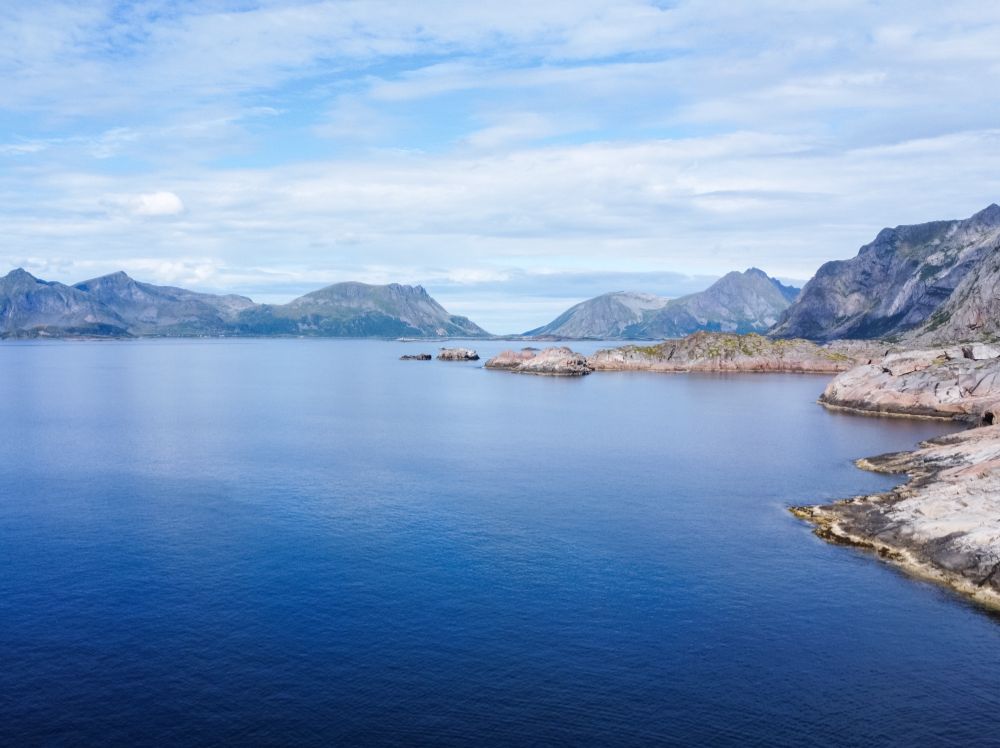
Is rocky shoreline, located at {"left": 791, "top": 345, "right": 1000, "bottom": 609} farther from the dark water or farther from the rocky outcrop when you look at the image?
the dark water

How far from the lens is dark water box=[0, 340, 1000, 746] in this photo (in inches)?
1531

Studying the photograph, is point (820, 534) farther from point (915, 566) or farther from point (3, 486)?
point (3, 486)

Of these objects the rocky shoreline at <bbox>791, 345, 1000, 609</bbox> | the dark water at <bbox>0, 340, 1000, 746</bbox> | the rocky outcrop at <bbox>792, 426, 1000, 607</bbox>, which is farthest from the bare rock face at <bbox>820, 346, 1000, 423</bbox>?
the dark water at <bbox>0, 340, 1000, 746</bbox>

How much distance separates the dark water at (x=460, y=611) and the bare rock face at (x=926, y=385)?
173ft

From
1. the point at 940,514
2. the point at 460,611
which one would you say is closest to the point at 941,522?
the point at 940,514

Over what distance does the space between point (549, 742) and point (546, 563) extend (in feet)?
77.1

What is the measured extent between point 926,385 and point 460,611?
399ft

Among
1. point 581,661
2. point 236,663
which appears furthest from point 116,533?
point 581,661

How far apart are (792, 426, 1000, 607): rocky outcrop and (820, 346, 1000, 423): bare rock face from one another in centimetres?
4579

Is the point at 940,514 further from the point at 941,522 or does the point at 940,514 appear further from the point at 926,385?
the point at 926,385

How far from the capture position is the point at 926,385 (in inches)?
5674

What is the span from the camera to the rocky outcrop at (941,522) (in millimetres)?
56594

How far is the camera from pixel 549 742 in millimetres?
36938

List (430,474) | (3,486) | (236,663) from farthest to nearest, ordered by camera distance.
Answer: (430,474)
(3,486)
(236,663)
